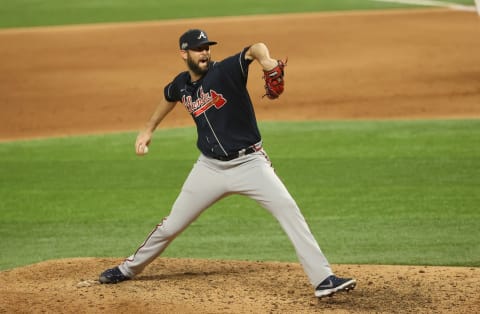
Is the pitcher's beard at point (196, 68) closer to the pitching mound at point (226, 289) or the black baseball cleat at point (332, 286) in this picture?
the pitching mound at point (226, 289)

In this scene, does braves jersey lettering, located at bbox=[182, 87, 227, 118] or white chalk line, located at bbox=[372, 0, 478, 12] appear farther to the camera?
white chalk line, located at bbox=[372, 0, 478, 12]

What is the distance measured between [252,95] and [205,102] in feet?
40.4

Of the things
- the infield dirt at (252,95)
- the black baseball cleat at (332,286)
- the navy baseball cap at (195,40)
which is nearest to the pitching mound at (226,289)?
the infield dirt at (252,95)

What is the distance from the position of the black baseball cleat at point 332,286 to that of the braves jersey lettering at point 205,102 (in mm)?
1478

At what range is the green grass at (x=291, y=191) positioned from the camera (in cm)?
923

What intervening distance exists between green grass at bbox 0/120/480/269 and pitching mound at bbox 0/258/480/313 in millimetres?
801

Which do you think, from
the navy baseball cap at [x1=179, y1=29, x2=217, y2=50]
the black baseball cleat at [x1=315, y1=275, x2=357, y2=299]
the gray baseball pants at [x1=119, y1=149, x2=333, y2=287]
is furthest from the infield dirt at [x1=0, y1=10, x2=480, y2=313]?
the navy baseball cap at [x1=179, y1=29, x2=217, y2=50]

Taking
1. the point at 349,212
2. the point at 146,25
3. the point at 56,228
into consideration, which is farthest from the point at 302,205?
the point at 146,25

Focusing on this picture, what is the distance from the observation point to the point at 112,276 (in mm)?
7477

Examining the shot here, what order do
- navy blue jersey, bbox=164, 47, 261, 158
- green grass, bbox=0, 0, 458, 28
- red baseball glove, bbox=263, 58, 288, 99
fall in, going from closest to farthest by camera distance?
1. red baseball glove, bbox=263, 58, 288, 99
2. navy blue jersey, bbox=164, 47, 261, 158
3. green grass, bbox=0, 0, 458, 28

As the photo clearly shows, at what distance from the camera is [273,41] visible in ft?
79.5

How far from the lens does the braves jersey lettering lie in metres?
6.88

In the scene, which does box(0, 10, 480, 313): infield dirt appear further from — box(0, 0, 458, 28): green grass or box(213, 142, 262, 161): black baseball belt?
box(0, 0, 458, 28): green grass

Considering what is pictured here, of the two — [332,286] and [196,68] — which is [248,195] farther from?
[196,68]
